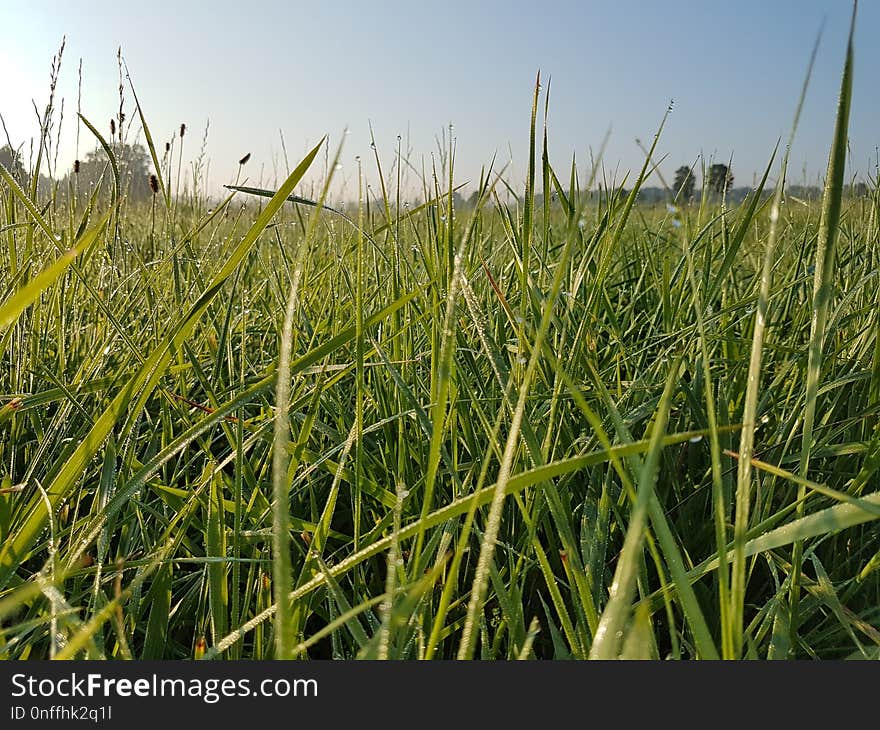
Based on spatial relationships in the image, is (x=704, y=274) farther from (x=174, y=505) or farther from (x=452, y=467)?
(x=174, y=505)

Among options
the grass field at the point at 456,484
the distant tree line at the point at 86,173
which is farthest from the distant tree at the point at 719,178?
the distant tree line at the point at 86,173

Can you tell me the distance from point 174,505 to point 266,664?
384mm

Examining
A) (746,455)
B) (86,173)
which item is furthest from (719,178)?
(86,173)

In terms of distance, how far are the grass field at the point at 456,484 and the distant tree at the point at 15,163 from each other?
248 millimetres

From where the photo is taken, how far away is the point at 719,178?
195 cm

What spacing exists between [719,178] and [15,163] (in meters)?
1.75

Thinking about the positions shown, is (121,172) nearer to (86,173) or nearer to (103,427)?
(86,173)

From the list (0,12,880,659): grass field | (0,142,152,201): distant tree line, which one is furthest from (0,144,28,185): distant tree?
(0,12,880,659): grass field

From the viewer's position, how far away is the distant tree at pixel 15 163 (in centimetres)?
139

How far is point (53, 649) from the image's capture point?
1.82ft

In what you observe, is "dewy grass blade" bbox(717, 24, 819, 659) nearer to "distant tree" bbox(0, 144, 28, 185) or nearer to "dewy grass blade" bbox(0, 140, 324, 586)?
"dewy grass blade" bbox(0, 140, 324, 586)

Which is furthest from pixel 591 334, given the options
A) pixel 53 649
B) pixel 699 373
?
pixel 53 649

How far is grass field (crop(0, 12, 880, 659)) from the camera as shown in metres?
0.47

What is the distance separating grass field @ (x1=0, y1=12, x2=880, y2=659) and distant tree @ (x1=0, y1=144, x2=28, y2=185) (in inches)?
9.8
